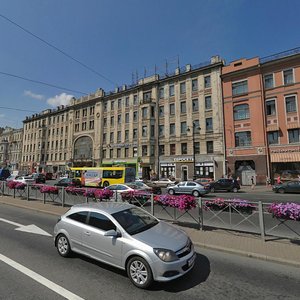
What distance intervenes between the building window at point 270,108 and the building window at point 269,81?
219 cm

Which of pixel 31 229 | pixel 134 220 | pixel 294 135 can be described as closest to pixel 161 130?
pixel 294 135

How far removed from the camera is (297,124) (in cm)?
3027

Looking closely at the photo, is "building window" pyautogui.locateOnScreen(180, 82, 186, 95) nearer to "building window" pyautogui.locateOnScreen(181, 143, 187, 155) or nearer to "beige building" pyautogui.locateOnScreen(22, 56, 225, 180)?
"beige building" pyautogui.locateOnScreen(22, 56, 225, 180)

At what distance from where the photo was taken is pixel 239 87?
116 feet

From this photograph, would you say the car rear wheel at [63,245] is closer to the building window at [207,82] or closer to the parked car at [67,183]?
the parked car at [67,183]

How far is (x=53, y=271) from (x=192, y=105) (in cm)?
3714

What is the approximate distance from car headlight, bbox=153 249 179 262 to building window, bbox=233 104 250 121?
33.4 m

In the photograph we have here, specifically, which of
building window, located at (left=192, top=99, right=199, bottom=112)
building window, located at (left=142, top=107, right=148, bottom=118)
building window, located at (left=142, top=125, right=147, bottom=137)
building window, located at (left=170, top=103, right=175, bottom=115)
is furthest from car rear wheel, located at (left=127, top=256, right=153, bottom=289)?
building window, located at (left=142, top=107, right=148, bottom=118)

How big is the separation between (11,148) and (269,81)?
80566 mm

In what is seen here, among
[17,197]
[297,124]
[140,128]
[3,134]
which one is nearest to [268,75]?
[297,124]

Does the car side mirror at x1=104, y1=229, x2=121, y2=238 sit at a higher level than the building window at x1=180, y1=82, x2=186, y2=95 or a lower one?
lower

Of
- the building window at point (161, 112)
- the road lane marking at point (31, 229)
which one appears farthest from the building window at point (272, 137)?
the road lane marking at point (31, 229)

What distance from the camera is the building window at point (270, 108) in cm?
3247

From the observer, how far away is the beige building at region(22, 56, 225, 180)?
122 ft
